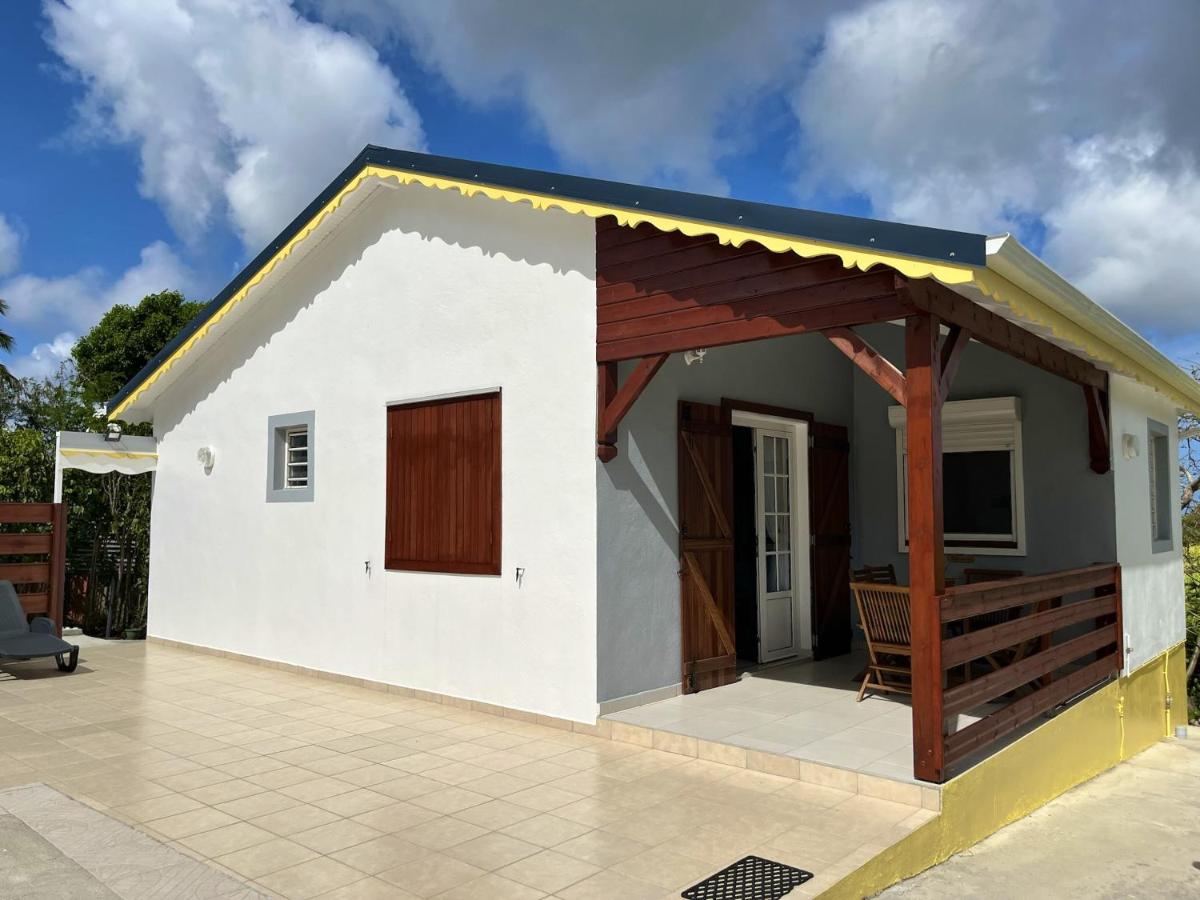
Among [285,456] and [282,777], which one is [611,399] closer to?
[282,777]

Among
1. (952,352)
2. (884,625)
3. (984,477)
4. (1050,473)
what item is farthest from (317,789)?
(1050,473)

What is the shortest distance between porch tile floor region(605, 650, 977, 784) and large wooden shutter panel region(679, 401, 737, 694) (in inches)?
10.3

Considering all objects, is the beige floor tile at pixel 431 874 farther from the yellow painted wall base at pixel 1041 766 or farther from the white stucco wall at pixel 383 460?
the white stucco wall at pixel 383 460

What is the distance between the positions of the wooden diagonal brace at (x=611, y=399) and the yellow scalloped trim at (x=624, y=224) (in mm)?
997

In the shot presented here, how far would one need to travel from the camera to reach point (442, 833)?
13.8 ft

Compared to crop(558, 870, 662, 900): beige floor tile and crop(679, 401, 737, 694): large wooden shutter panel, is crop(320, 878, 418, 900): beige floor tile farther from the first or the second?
crop(679, 401, 737, 694): large wooden shutter panel

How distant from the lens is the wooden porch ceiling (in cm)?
474

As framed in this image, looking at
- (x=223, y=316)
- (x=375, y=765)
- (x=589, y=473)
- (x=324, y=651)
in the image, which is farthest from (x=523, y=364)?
(x=223, y=316)

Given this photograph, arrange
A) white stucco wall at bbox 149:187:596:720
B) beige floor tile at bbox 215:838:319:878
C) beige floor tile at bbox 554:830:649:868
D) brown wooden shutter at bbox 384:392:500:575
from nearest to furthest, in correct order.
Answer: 1. beige floor tile at bbox 215:838:319:878
2. beige floor tile at bbox 554:830:649:868
3. white stucco wall at bbox 149:187:596:720
4. brown wooden shutter at bbox 384:392:500:575

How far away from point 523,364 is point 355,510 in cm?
255

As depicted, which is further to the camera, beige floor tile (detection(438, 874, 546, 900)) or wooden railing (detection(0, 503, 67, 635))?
wooden railing (detection(0, 503, 67, 635))

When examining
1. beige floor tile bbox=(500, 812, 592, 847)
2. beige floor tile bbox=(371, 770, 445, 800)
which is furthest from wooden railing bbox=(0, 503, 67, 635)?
beige floor tile bbox=(500, 812, 592, 847)

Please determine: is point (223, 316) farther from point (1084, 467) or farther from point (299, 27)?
point (1084, 467)

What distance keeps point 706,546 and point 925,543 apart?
2.66m
